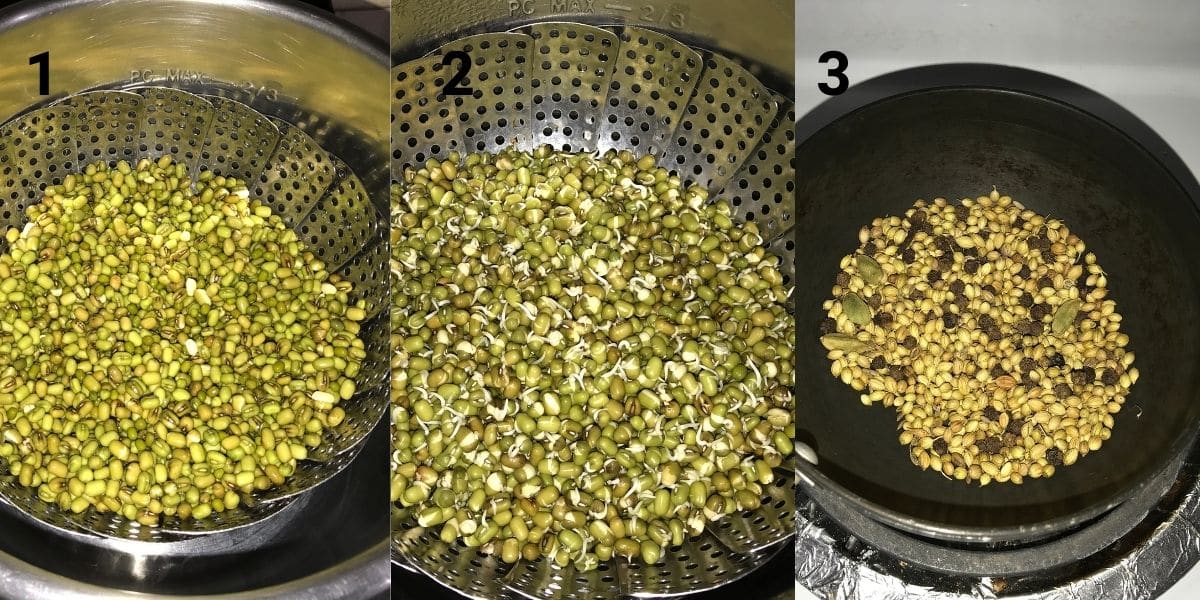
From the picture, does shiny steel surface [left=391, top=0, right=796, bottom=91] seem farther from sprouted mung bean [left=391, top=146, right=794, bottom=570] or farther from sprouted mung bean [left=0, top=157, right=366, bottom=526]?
sprouted mung bean [left=0, top=157, right=366, bottom=526]

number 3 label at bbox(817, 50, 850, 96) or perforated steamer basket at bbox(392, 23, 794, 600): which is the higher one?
number 3 label at bbox(817, 50, 850, 96)

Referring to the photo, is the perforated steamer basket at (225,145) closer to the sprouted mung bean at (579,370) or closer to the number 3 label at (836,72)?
the sprouted mung bean at (579,370)

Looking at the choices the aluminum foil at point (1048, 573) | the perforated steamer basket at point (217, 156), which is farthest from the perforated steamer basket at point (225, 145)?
the aluminum foil at point (1048, 573)

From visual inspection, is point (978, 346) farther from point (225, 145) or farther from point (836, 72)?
point (225, 145)

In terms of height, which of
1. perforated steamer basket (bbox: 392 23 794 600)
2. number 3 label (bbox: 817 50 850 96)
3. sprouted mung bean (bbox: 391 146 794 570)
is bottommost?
sprouted mung bean (bbox: 391 146 794 570)

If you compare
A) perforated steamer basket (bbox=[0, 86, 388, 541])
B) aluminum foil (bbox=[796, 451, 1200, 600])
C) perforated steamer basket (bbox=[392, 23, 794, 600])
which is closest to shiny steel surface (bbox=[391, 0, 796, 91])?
perforated steamer basket (bbox=[392, 23, 794, 600])

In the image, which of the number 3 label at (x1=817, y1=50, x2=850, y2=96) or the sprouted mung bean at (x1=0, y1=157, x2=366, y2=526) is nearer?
the sprouted mung bean at (x1=0, y1=157, x2=366, y2=526)

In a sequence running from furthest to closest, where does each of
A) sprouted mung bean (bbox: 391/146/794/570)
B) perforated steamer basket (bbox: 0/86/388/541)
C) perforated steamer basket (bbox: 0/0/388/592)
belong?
1. perforated steamer basket (bbox: 0/86/388/541)
2. perforated steamer basket (bbox: 0/0/388/592)
3. sprouted mung bean (bbox: 391/146/794/570)

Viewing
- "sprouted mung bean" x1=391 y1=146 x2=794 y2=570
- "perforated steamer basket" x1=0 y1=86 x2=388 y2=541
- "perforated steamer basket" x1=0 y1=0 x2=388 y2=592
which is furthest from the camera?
"perforated steamer basket" x1=0 y1=86 x2=388 y2=541

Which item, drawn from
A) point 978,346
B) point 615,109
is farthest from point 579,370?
point 978,346
